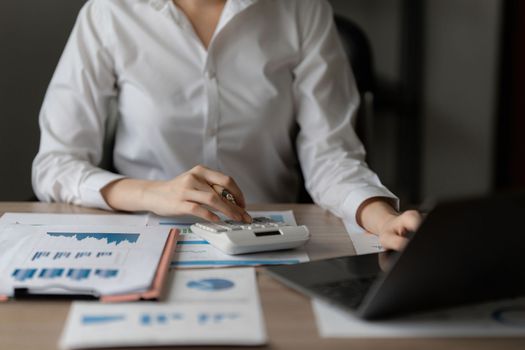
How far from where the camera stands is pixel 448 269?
775 millimetres

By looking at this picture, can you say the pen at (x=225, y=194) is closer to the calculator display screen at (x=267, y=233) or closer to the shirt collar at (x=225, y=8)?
the calculator display screen at (x=267, y=233)

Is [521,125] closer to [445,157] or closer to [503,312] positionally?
[445,157]

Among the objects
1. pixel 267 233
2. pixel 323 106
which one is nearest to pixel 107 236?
pixel 267 233

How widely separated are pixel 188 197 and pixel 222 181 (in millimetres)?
54

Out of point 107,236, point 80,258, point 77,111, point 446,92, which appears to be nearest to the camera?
point 80,258

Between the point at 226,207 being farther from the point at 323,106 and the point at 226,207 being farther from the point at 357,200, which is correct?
the point at 323,106

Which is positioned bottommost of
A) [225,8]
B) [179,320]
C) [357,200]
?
[357,200]

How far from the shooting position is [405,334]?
0.78 meters

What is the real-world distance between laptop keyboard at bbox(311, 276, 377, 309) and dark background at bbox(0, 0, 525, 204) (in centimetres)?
188

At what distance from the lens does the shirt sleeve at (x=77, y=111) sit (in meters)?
1.37

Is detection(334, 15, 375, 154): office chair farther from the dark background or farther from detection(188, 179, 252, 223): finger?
the dark background

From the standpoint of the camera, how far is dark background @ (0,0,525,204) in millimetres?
2807

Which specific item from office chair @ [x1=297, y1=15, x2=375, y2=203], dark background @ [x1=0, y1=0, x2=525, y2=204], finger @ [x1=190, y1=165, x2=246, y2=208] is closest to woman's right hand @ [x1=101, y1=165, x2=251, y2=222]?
finger @ [x1=190, y1=165, x2=246, y2=208]

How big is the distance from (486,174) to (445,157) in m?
0.18
